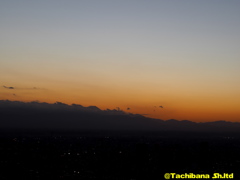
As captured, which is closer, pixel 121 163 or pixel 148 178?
pixel 148 178

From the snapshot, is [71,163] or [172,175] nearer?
[172,175]

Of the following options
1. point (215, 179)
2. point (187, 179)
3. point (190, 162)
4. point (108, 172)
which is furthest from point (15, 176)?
point (190, 162)

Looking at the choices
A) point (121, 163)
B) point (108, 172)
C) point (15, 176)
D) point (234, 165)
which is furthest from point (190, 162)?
point (15, 176)

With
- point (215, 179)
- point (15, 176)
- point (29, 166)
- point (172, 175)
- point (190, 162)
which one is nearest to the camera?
point (215, 179)

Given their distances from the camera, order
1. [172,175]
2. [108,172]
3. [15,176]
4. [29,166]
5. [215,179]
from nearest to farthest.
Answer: [215,179] < [172,175] < [15,176] < [108,172] < [29,166]

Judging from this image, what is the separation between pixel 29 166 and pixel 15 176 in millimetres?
27498

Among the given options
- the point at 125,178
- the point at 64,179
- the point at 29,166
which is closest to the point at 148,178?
the point at 125,178

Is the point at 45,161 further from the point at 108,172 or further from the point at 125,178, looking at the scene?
the point at 125,178

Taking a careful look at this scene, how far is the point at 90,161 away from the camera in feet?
606

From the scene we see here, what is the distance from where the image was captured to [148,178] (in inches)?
5187

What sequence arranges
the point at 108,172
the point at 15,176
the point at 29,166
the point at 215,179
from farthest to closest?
the point at 29,166 → the point at 108,172 → the point at 15,176 → the point at 215,179

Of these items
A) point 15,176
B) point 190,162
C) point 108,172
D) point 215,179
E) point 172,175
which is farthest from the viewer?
point 190,162

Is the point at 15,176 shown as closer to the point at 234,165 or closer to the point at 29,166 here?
the point at 29,166

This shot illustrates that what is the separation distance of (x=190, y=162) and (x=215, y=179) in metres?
60.8
